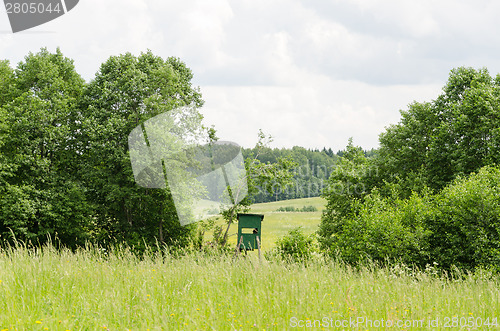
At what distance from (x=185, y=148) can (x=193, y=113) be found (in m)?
3.37

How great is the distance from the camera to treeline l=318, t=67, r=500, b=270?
16.9 meters

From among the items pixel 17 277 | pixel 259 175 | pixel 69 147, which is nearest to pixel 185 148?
pixel 259 175

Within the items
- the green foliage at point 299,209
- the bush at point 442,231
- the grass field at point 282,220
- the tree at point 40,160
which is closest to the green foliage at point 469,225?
the bush at point 442,231

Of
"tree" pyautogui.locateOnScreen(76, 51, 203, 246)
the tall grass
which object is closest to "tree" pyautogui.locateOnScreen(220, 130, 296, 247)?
"tree" pyautogui.locateOnScreen(76, 51, 203, 246)

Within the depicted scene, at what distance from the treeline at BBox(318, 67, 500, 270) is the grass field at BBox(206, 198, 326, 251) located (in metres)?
6.75

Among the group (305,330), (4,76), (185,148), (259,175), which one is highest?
(4,76)

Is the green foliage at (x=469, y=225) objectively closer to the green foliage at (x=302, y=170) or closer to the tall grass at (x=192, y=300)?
the green foliage at (x=302, y=170)

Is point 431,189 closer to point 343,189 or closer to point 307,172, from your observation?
point 343,189

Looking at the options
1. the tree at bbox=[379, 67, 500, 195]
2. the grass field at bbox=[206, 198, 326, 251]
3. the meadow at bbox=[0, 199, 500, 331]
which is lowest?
the grass field at bbox=[206, 198, 326, 251]

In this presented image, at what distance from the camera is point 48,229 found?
87.4ft

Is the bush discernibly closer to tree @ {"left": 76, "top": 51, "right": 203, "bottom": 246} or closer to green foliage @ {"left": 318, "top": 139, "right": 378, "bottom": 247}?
green foliage @ {"left": 318, "top": 139, "right": 378, "bottom": 247}

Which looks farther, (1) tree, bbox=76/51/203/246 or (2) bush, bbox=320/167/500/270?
(1) tree, bbox=76/51/203/246

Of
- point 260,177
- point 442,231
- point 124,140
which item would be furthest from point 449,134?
point 124,140

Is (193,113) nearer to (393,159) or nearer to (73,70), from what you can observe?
(73,70)
